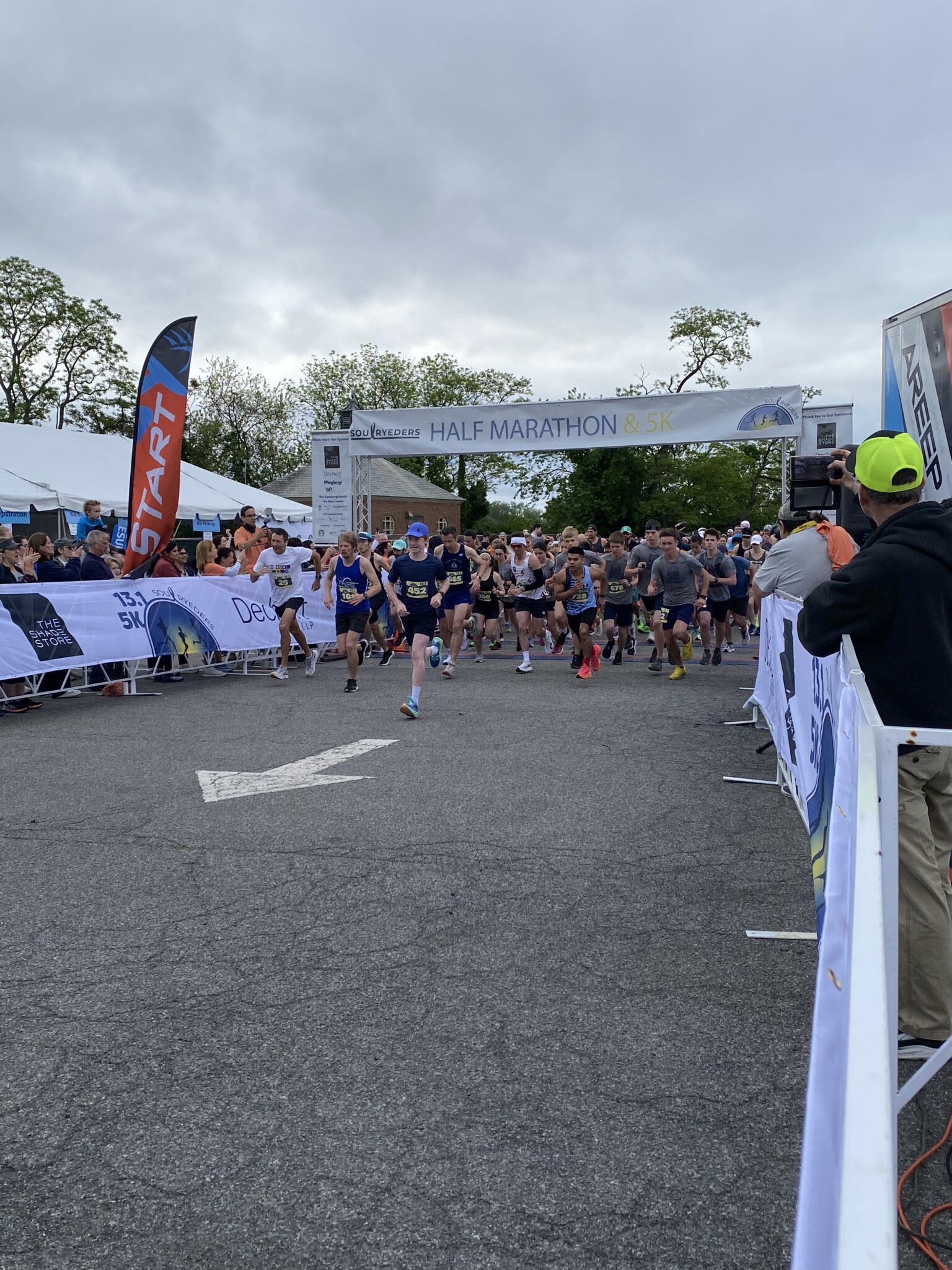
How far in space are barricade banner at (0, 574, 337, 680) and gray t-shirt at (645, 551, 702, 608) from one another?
19.5ft

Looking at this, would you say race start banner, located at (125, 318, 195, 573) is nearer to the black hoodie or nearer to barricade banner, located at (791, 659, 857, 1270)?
the black hoodie

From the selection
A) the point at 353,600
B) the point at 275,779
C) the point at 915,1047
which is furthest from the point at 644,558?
the point at 915,1047

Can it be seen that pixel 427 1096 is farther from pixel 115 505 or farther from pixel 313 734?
pixel 115 505

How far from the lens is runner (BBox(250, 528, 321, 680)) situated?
48.3 ft

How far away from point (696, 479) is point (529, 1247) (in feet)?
215

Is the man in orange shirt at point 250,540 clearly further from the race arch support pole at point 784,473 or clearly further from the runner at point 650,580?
the race arch support pole at point 784,473

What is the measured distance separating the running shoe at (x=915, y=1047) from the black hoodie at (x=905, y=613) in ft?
3.33

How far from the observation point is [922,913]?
330 cm

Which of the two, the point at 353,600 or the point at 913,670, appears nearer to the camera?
the point at 913,670

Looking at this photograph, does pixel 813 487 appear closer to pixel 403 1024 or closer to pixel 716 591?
pixel 403 1024

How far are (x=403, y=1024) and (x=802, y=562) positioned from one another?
14.4 ft

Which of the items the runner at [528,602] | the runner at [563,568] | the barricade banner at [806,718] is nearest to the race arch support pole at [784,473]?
the runner at [563,568]

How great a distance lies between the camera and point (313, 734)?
984cm

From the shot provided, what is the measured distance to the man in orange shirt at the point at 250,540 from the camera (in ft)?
52.4
